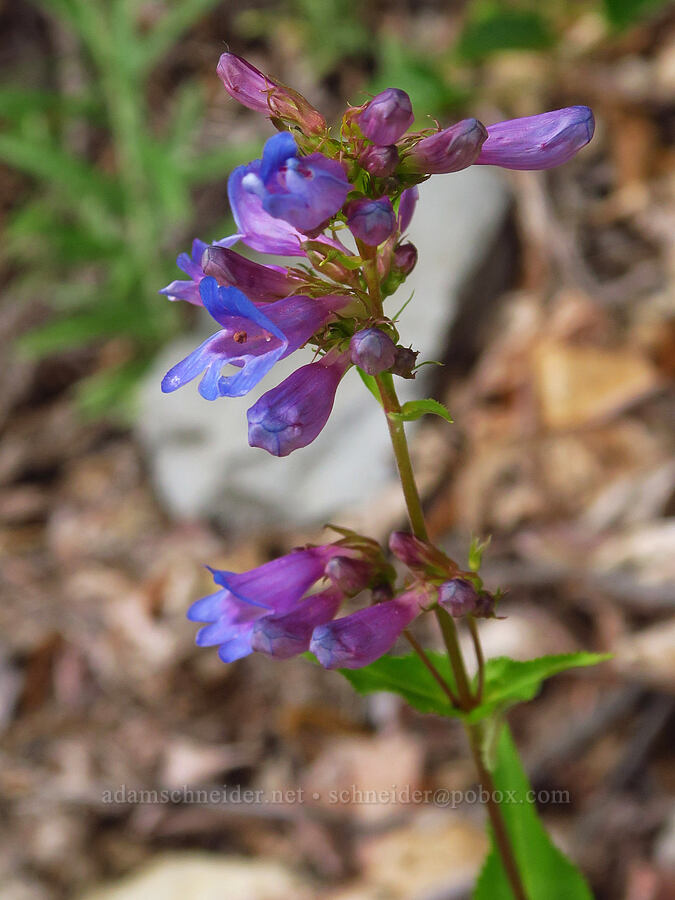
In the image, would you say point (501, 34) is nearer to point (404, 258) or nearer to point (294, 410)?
point (404, 258)

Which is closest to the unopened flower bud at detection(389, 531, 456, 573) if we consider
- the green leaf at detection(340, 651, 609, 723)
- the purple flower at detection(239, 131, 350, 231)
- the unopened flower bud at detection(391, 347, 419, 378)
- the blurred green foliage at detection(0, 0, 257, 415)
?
the green leaf at detection(340, 651, 609, 723)

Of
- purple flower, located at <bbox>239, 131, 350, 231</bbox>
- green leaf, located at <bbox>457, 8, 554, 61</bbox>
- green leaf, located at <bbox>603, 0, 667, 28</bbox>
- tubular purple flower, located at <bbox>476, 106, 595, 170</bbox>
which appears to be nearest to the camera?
purple flower, located at <bbox>239, 131, 350, 231</bbox>

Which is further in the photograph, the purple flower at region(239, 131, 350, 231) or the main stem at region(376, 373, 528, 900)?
the main stem at region(376, 373, 528, 900)

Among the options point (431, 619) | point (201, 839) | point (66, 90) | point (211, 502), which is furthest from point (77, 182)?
point (201, 839)

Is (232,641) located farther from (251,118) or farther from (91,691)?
(251,118)

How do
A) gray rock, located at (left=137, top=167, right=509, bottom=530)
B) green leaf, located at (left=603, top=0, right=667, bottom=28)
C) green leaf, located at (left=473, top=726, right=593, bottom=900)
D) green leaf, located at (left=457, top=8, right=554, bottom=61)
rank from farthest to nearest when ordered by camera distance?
green leaf, located at (left=457, top=8, right=554, bottom=61) < green leaf, located at (left=603, top=0, right=667, bottom=28) < gray rock, located at (left=137, top=167, right=509, bottom=530) < green leaf, located at (left=473, top=726, right=593, bottom=900)

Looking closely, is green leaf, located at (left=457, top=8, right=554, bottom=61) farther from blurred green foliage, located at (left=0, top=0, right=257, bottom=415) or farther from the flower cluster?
the flower cluster
